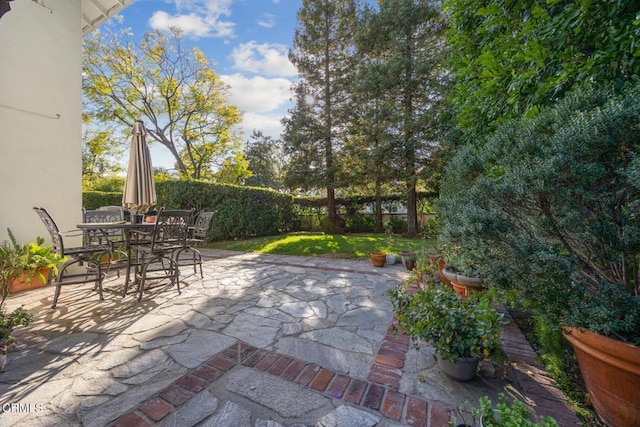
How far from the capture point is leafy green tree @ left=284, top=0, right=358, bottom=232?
1145 cm

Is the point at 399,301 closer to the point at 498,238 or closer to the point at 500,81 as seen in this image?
the point at 498,238

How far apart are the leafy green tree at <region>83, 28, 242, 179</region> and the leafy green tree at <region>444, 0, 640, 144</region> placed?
1396 centimetres

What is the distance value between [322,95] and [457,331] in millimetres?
12143

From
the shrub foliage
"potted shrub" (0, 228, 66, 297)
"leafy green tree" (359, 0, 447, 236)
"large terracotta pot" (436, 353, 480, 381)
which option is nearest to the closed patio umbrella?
"potted shrub" (0, 228, 66, 297)

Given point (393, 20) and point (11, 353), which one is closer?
point (11, 353)

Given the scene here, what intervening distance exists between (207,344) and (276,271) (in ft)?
8.91

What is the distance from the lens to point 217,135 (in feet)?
48.5

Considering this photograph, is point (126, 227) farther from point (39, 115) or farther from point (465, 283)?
point (465, 283)

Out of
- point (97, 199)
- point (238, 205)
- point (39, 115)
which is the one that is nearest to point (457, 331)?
point (39, 115)

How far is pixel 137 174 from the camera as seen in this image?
375cm

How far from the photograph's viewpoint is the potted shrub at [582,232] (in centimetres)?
122

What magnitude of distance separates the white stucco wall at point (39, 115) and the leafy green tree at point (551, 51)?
6.24 meters

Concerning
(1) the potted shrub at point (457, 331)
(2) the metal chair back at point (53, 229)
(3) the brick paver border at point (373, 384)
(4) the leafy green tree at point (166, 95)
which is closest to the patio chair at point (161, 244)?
(2) the metal chair back at point (53, 229)

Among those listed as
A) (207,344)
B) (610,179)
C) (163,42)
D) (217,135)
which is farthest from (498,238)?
(163,42)
